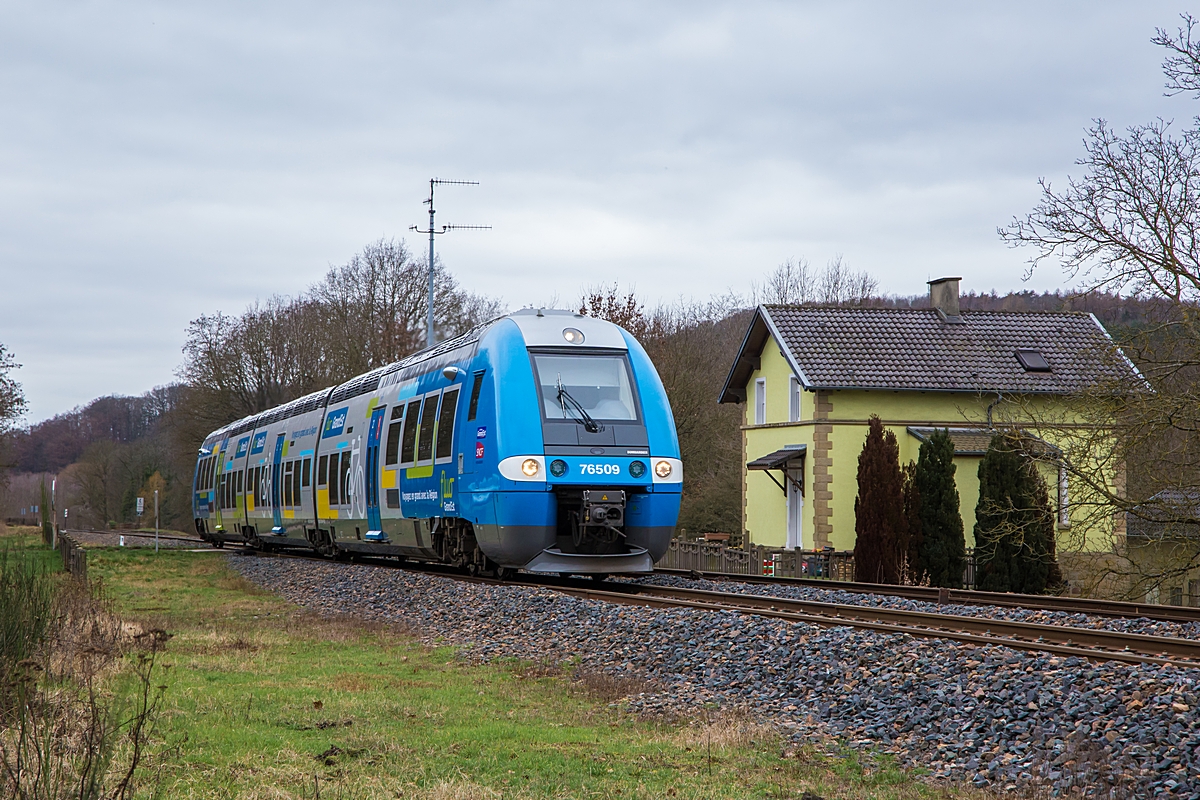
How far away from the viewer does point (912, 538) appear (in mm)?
24453

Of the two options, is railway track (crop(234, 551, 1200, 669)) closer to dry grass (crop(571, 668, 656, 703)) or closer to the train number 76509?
the train number 76509

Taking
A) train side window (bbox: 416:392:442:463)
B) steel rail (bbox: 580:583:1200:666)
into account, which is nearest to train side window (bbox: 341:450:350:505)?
train side window (bbox: 416:392:442:463)

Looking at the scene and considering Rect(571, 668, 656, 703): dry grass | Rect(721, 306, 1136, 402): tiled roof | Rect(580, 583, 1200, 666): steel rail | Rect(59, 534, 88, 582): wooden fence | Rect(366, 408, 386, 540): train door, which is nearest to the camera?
Rect(571, 668, 656, 703): dry grass

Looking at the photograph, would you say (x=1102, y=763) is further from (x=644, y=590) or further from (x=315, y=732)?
(x=644, y=590)

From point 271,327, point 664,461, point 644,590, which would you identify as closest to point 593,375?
point 664,461

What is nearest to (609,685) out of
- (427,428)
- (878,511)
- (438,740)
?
(438,740)

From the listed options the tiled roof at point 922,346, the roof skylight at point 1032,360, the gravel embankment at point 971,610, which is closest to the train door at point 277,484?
the tiled roof at point 922,346

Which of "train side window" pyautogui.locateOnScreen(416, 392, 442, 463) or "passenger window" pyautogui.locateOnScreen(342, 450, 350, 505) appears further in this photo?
"passenger window" pyautogui.locateOnScreen(342, 450, 350, 505)

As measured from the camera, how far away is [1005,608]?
552 inches

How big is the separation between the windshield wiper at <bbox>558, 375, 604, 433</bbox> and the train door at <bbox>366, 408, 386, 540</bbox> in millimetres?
5828

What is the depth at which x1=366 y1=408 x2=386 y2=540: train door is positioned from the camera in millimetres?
20797

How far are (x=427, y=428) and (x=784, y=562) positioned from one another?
10.7 m

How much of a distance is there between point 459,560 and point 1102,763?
12036 millimetres

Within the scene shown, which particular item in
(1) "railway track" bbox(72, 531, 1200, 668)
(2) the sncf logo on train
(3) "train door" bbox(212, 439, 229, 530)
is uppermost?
(2) the sncf logo on train
